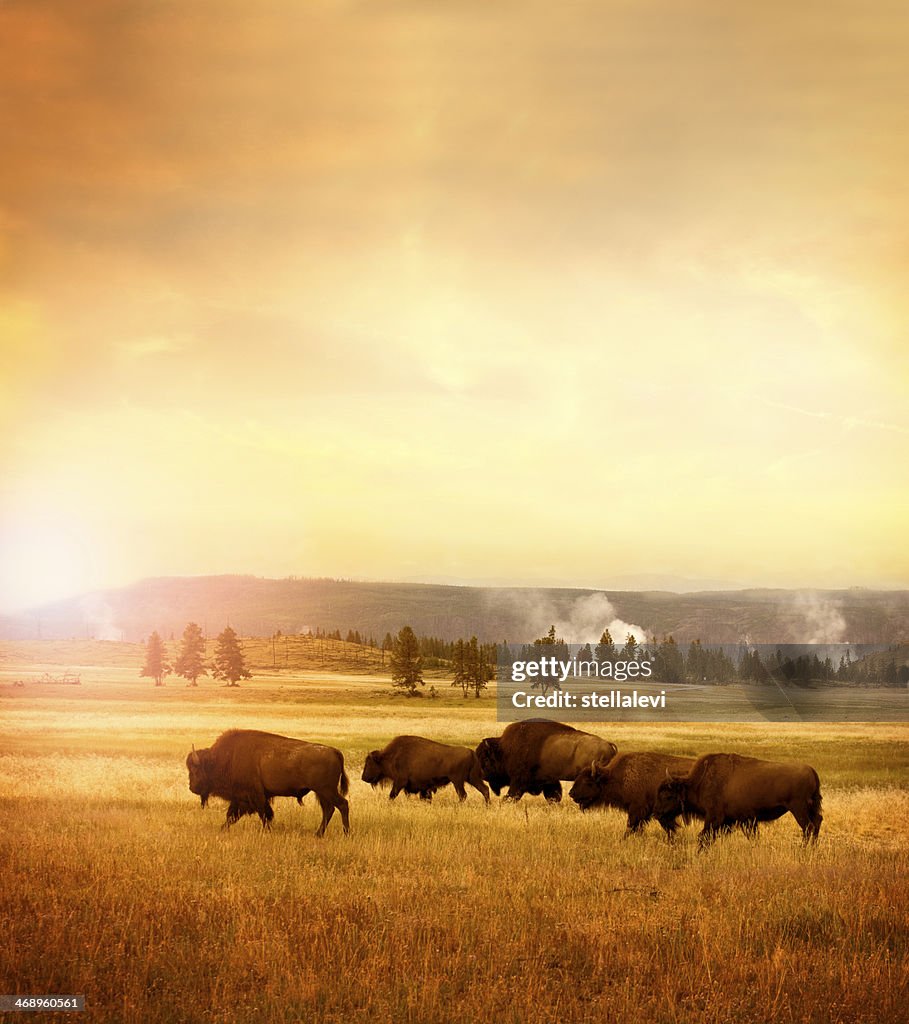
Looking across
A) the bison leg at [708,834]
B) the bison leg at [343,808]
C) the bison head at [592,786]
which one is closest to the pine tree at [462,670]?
the bison head at [592,786]

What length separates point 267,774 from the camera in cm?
1458

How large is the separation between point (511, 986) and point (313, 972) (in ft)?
5.17

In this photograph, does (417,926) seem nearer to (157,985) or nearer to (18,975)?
(157,985)

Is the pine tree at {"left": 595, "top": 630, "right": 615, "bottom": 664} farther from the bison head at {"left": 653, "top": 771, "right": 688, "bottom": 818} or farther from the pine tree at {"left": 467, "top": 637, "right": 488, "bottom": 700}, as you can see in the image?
the bison head at {"left": 653, "top": 771, "right": 688, "bottom": 818}

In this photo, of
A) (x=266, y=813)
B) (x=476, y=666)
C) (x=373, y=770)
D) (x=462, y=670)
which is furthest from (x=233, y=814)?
(x=462, y=670)

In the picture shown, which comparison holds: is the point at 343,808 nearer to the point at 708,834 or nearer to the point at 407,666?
the point at 708,834

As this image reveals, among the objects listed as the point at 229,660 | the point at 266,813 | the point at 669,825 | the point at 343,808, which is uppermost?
the point at 343,808

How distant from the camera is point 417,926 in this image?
8133 millimetres

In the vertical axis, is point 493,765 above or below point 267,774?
below

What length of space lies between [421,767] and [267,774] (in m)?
5.20

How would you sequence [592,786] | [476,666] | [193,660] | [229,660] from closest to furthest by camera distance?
[592,786], [476,666], [193,660], [229,660]

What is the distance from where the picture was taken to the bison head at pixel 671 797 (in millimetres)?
14914

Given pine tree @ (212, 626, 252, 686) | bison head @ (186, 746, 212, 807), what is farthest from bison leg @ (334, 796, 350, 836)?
pine tree @ (212, 626, 252, 686)

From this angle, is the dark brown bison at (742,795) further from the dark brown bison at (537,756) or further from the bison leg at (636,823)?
the dark brown bison at (537,756)
